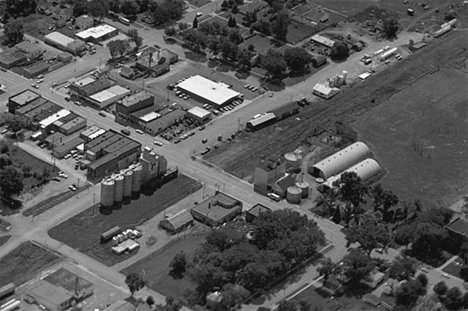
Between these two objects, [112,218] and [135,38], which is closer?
[112,218]

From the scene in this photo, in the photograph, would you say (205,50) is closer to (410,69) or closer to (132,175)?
(410,69)

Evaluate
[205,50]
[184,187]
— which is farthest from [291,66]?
[184,187]

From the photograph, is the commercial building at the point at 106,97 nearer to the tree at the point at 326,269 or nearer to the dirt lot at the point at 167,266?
the dirt lot at the point at 167,266

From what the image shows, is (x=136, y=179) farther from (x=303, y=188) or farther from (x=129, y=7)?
(x=129, y=7)

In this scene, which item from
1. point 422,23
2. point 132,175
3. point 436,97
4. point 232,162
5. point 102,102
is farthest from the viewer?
point 422,23

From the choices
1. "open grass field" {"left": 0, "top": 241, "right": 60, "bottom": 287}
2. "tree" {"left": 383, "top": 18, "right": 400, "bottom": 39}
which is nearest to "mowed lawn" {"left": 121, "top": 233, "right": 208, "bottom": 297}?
"open grass field" {"left": 0, "top": 241, "right": 60, "bottom": 287}

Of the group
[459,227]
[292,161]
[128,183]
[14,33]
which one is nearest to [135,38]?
[14,33]
